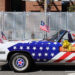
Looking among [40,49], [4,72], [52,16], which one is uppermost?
[52,16]

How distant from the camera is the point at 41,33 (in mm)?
15281

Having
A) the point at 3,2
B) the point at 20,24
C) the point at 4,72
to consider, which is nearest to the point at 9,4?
the point at 3,2

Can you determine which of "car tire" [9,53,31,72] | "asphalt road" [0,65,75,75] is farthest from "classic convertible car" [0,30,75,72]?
"asphalt road" [0,65,75,75]

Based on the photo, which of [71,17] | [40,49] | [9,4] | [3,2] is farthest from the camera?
[9,4]

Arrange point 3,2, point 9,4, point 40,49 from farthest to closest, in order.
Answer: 1. point 9,4
2. point 3,2
3. point 40,49

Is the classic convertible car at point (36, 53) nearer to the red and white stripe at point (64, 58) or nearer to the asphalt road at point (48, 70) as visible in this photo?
the red and white stripe at point (64, 58)

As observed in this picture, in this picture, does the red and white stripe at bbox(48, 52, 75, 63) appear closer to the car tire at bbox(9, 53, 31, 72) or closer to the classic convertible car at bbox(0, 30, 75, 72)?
the classic convertible car at bbox(0, 30, 75, 72)

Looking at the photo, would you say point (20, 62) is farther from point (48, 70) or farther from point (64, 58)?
point (64, 58)

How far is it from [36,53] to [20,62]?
60cm

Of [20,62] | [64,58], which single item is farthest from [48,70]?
[20,62]

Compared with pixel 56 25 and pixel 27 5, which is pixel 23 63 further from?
pixel 27 5

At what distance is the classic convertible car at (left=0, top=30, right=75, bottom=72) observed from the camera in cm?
699

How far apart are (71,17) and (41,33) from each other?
229 cm

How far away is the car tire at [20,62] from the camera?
23.2ft
